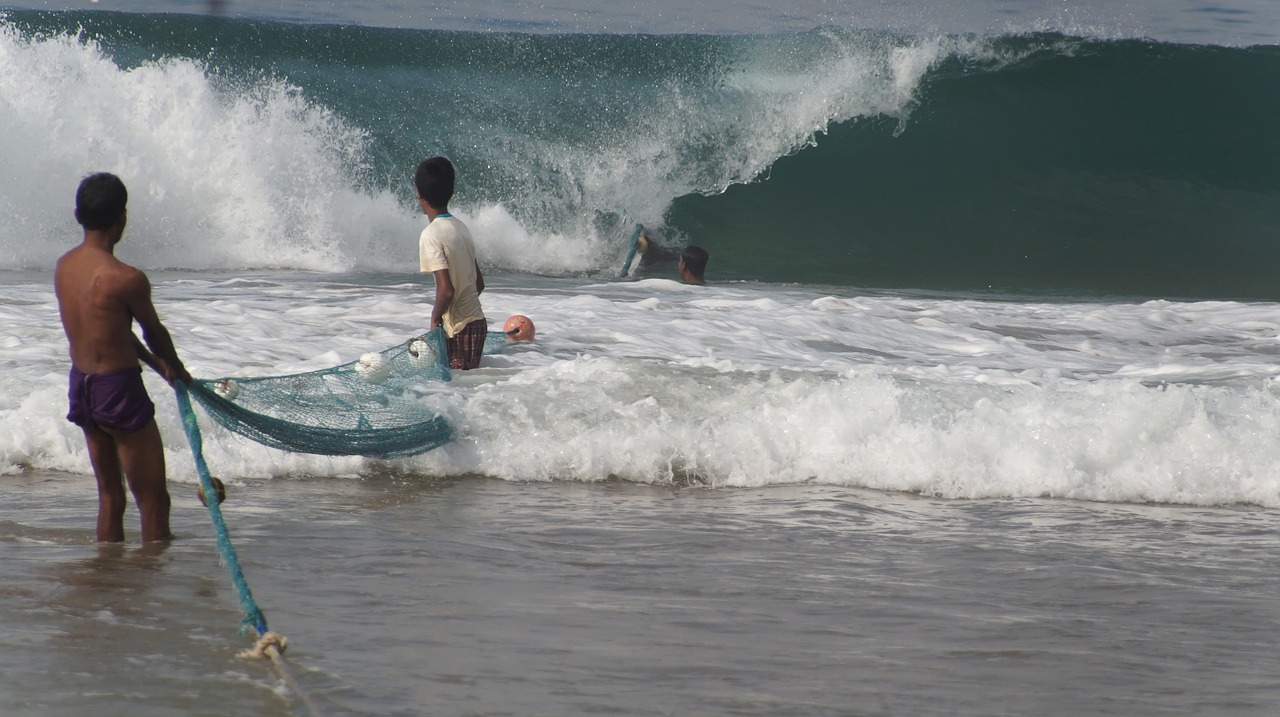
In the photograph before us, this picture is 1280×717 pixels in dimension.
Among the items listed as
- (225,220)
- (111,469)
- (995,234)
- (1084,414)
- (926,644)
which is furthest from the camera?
(995,234)

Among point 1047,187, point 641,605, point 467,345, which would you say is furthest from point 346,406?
point 1047,187

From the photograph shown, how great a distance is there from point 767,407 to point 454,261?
182 cm

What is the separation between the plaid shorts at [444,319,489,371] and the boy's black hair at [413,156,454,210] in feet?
2.45

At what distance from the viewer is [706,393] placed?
21.8ft

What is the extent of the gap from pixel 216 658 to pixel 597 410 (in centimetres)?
324

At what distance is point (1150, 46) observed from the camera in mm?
18844

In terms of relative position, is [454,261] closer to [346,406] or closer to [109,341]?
[346,406]

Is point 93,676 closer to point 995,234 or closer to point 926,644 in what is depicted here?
point 926,644

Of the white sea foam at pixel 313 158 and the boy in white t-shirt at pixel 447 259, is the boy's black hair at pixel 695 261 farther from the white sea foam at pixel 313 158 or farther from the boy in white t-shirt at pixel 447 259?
the boy in white t-shirt at pixel 447 259

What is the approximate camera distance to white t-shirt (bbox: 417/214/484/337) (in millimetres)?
6402

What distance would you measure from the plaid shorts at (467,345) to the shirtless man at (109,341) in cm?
266

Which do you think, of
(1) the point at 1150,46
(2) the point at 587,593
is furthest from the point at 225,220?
(1) the point at 1150,46

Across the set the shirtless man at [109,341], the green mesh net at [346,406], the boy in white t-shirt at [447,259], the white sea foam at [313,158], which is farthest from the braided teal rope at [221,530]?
the white sea foam at [313,158]

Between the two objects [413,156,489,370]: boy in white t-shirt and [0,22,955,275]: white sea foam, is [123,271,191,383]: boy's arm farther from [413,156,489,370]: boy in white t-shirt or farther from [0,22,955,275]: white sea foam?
[0,22,955,275]: white sea foam
